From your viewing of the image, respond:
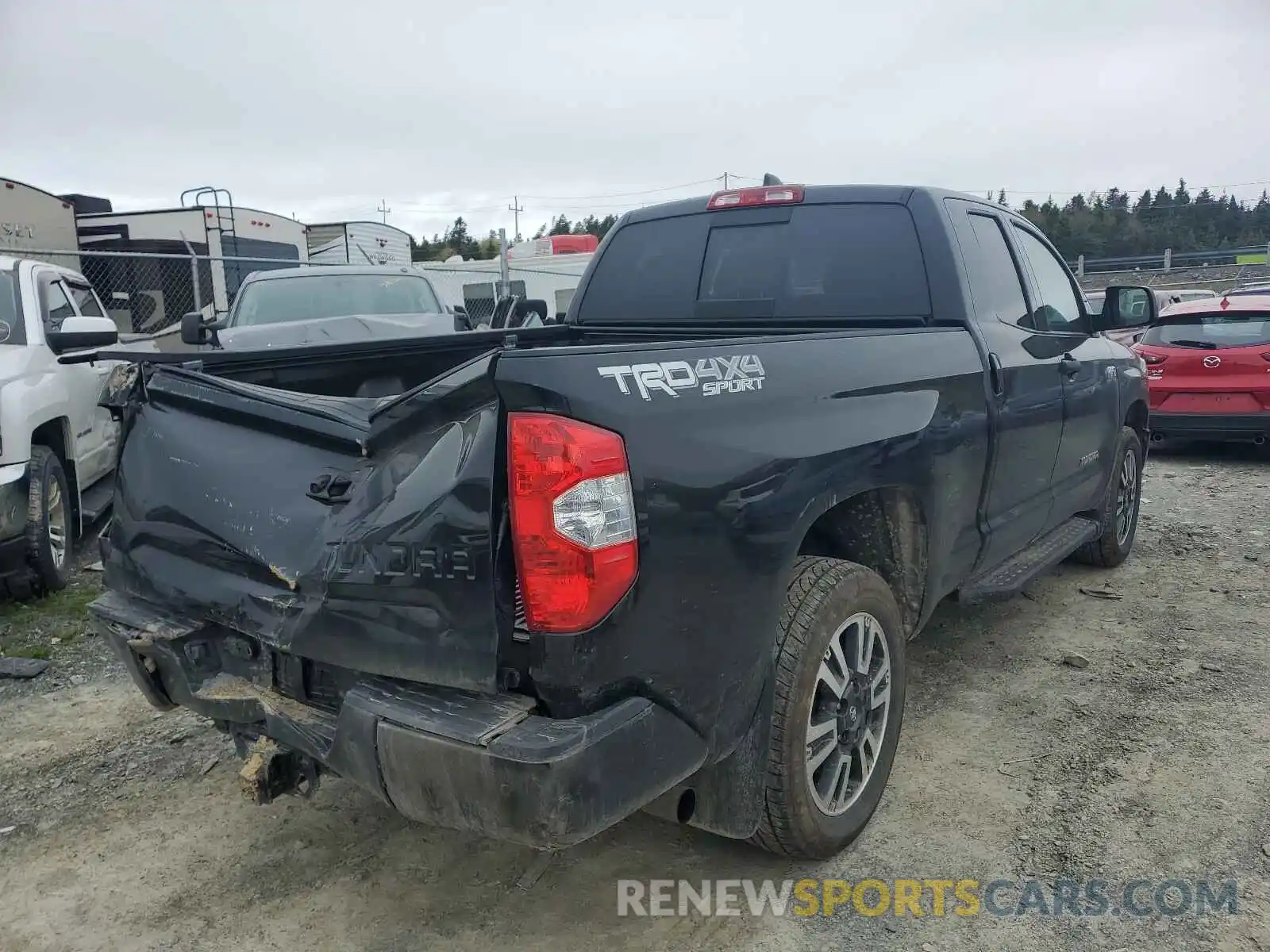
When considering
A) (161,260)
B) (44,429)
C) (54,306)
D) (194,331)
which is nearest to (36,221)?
(161,260)

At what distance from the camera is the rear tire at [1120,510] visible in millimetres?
5387

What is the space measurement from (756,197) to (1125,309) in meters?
2.15

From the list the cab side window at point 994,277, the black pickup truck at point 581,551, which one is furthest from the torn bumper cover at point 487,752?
the cab side window at point 994,277

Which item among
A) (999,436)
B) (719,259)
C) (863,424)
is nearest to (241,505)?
(863,424)

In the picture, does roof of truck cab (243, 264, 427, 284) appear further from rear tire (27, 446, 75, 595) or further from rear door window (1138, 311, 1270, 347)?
rear door window (1138, 311, 1270, 347)

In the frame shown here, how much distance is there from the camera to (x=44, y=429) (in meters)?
5.52

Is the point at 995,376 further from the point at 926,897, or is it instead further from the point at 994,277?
the point at 926,897

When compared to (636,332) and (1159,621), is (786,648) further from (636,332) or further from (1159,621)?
(1159,621)

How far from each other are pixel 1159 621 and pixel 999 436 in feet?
6.66

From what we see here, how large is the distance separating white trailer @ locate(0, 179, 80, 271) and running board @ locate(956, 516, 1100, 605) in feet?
39.9

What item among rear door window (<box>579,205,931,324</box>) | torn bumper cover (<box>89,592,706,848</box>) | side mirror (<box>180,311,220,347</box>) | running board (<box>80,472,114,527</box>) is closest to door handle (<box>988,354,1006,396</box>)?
rear door window (<box>579,205,931,324</box>)

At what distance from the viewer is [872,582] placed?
286cm

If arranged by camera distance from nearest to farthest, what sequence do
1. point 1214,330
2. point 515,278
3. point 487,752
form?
1. point 487,752
2. point 1214,330
3. point 515,278

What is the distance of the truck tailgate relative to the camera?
2.09m
